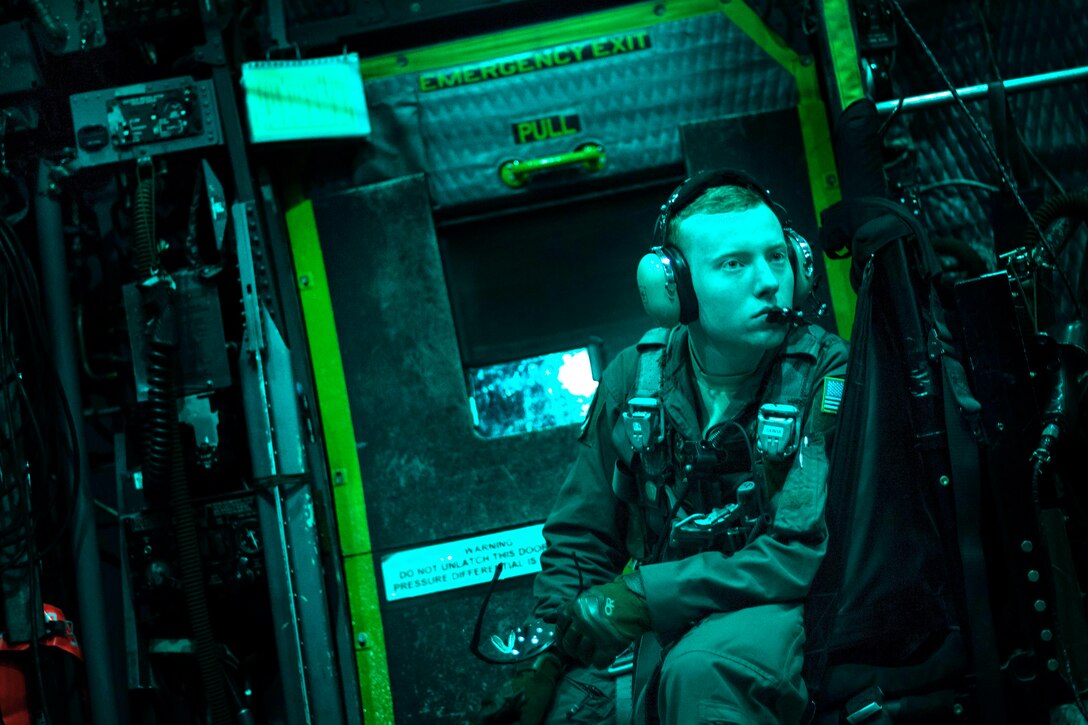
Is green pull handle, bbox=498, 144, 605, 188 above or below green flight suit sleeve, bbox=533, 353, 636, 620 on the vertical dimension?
above

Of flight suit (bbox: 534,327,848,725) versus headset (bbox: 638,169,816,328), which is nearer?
flight suit (bbox: 534,327,848,725)

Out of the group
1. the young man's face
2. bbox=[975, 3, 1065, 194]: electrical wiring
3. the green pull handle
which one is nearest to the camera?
the young man's face

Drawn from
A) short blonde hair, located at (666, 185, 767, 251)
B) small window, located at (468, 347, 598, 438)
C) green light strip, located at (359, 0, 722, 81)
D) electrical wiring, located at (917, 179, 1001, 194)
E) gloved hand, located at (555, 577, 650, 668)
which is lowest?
gloved hand, located at (555, 577, 650, 668)

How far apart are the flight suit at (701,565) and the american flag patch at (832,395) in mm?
12

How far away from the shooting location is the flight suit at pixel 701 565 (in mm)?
2021

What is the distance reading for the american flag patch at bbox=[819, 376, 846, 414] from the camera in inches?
88.9

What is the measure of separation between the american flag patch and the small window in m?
1.41

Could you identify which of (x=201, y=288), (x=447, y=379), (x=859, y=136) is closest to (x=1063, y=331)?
(x=859, y=136)

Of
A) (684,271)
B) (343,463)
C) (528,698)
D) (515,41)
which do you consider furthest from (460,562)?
(515,41)

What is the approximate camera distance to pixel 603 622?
7.34ft

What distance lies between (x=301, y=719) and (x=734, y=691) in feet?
5.80

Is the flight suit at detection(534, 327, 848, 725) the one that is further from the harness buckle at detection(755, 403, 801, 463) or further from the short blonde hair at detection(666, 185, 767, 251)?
the short blonde hair at detection(666, 185, 767, 251)

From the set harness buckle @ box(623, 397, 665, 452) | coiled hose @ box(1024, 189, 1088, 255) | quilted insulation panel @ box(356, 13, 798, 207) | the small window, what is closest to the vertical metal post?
quilted insulation panel @ box(356, 13, 798, 207)

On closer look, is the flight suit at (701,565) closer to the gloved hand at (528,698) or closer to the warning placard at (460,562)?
the gloved hand at (528,698)
